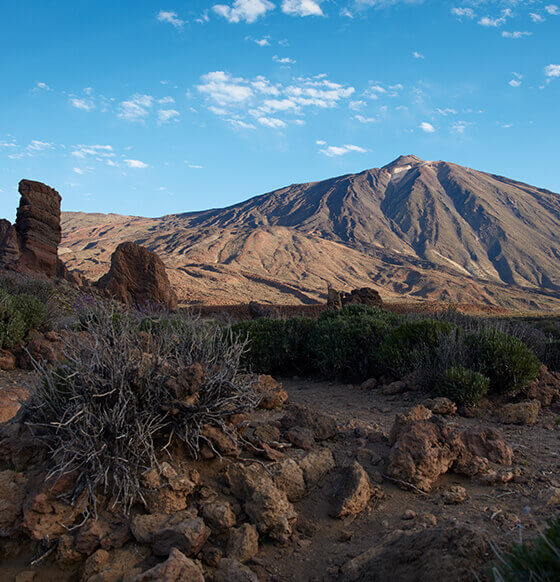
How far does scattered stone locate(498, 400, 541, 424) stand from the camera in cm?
526

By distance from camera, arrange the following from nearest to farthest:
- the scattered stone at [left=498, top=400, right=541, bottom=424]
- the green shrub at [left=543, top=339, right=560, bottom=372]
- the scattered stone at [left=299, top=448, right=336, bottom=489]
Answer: the scattered stone at [left=299, top=448, right=336, bottom=489] < the scattered stone at [left=498, top=400, right=541, bottom=424] < the green shrub at [left=543, top=339, right=560, bottom=372]

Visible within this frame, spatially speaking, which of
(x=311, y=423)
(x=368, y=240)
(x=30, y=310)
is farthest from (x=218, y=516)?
(x=368, y=240)

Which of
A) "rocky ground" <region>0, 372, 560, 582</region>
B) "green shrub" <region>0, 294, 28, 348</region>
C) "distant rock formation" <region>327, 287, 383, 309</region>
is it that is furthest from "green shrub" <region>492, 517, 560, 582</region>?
"distant rock formation" <region>327, 287, 383, 309</region>

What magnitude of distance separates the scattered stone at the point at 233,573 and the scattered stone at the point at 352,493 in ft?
2.58

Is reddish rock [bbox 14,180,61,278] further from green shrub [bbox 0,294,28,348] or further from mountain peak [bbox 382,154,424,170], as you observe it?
mountain peak [bbox 382,154,424,170]

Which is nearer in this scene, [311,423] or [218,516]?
[218,516]

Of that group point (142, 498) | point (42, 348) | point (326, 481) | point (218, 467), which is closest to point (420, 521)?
point (326, 481)

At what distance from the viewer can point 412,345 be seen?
7.27 metres

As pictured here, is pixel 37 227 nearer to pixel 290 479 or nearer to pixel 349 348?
pixel 349 348

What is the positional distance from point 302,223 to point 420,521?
92203 mm

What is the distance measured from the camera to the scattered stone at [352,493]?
313 centimetres

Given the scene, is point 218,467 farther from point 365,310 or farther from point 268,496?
point 365,310

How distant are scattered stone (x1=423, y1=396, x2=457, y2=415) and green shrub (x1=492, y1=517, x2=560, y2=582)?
3921 millimetres

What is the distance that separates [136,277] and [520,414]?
55.4 feet
